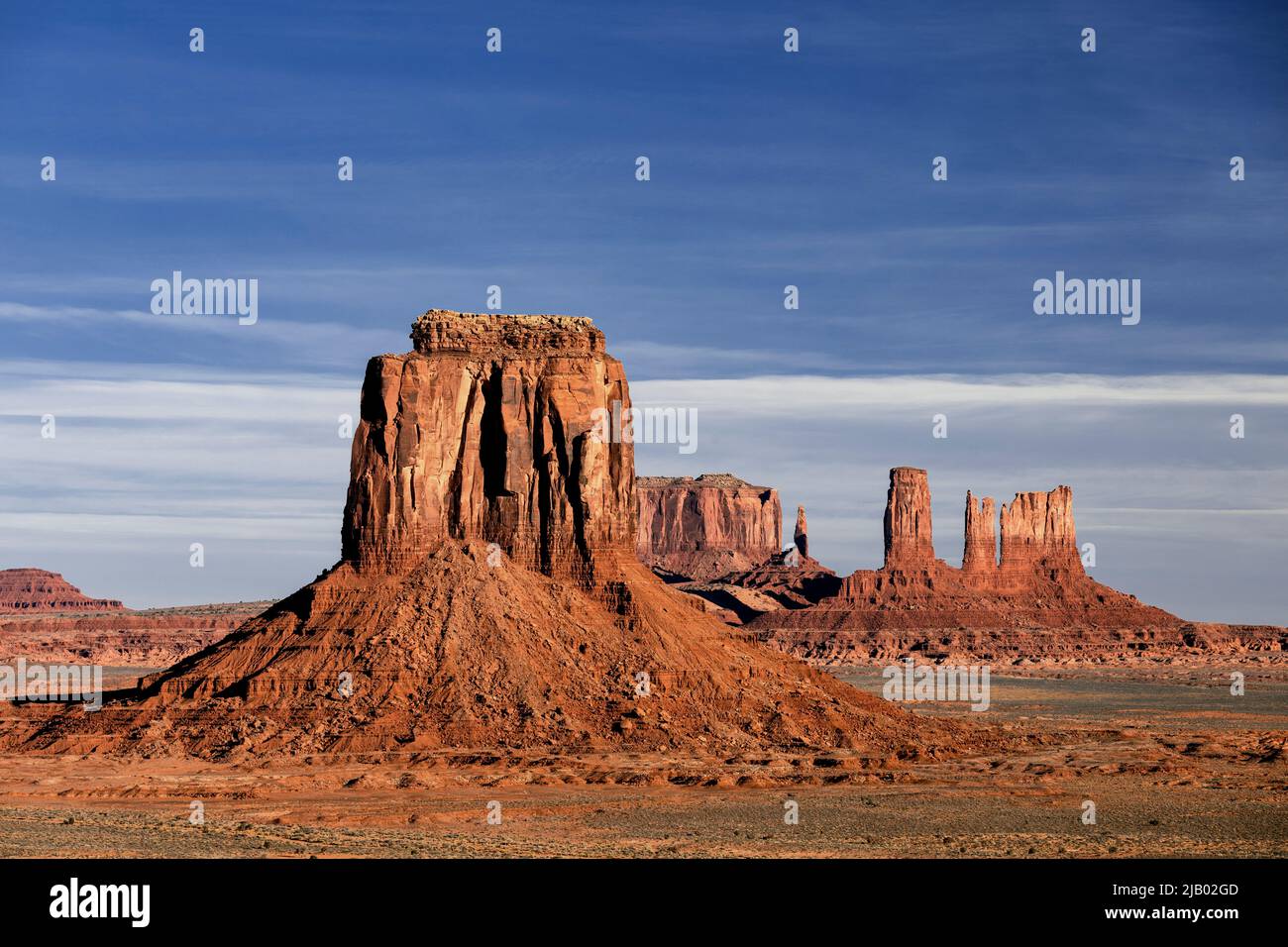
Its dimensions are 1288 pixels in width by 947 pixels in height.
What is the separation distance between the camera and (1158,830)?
182ft

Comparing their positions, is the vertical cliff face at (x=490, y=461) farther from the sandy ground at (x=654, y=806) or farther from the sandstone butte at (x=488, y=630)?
the sandy ground at (x=654, y=806)

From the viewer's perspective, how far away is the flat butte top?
81.4 m

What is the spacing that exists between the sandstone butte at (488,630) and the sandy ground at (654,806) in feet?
8.90

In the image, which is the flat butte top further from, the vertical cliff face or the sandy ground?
the sandy ground

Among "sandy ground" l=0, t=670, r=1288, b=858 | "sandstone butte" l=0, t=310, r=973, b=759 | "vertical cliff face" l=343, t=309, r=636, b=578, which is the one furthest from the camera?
"vertical cliff face" l=343, t=309, r=636, b=578

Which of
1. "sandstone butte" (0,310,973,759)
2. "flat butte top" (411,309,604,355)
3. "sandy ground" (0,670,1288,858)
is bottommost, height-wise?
"sandy ground" (0,670,1288,858)

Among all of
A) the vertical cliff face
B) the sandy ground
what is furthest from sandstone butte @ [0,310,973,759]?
the sandy ground

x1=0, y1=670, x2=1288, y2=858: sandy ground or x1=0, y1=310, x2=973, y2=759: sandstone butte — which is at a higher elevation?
x1=0, y1=310, x2=973, y2=759: sandstone butte

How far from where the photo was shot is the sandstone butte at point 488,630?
71.3 metres

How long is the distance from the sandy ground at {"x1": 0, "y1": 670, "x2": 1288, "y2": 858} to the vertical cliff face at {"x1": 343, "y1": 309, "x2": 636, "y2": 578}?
13227mm

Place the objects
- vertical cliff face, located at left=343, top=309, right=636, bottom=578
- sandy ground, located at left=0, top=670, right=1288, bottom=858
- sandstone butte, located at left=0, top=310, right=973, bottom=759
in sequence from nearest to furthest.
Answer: sandy ground, located at left=0, top=670, right=1288, bottom=858 < sandstone butte, located at left=0, top=310, right=973, bottom=759 < vertical cliff face, located at left=343, top=309, right=636, bottom=578

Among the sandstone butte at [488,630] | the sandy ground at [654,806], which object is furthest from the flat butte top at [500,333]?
the sandy ground at [654,806]
